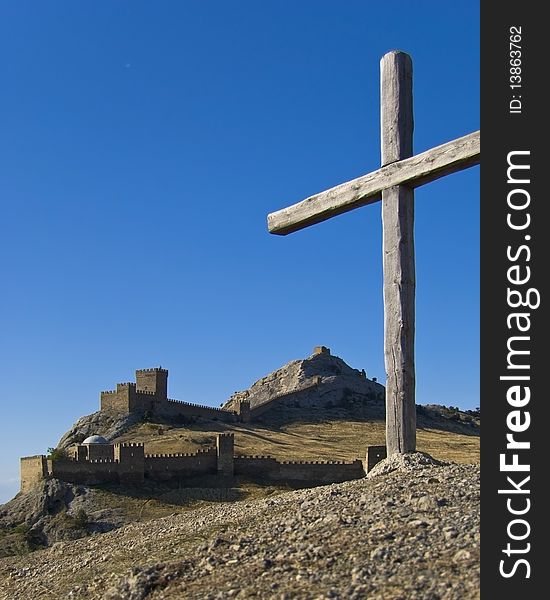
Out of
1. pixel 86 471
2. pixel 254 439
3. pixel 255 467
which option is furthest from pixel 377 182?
pixel 254 439

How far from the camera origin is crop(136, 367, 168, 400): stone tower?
70.3 meters

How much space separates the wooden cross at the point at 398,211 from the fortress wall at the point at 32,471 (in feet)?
134

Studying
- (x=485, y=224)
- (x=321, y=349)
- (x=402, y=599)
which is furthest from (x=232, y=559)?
(x=321, y=349)

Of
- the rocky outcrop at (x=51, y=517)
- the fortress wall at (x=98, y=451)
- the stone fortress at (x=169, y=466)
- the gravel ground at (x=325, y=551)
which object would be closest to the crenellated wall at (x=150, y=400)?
the stone fortress at (x=169, y=466)

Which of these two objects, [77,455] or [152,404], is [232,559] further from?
[152,404]

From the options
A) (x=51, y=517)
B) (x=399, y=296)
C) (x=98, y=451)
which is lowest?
(x=51, y=517)

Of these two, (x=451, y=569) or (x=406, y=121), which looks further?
→ (x=406, y=121)

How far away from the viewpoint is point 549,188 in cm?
680

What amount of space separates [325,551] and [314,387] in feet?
260

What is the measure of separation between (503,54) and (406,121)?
244 cm

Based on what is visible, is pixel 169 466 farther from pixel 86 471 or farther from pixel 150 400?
pixel 150 400

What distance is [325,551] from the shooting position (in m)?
6.91

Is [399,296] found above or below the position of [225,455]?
above

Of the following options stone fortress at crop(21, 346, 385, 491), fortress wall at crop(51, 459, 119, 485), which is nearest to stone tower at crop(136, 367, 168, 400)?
stone fortress at crop(21, 346, 385, 491)
